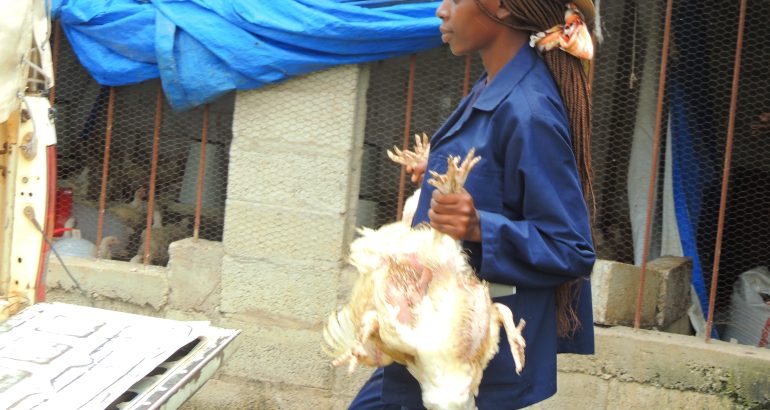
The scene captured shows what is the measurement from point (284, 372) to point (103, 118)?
192 cm

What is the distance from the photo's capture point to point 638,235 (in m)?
5.02

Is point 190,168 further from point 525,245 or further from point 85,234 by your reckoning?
point 525,245

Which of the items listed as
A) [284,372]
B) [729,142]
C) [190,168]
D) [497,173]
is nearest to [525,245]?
[497,173]

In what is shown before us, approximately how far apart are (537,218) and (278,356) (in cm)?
281

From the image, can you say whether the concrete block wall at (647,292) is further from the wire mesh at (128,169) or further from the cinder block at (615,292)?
the wire mesh at (128,169)

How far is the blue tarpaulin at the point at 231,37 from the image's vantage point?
177 inches

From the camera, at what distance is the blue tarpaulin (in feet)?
14.8

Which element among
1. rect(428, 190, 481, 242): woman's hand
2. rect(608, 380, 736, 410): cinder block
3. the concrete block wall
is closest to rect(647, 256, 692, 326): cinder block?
the concrete block wall

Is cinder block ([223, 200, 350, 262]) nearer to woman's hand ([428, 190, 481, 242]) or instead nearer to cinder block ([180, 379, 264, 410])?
cinder block ([180, 379, 264, 410])

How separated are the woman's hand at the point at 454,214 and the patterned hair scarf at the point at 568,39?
1.72ft

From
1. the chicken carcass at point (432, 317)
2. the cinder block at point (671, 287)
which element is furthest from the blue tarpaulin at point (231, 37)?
the chicken carcass at point (432, 317)

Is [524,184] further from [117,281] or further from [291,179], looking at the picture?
[117,281]

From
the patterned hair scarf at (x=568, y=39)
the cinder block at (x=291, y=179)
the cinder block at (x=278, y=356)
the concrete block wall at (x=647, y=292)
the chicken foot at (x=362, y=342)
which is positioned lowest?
the cinder block at (x=278, y=356)

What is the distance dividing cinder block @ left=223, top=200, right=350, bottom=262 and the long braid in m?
2.29
